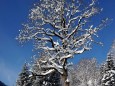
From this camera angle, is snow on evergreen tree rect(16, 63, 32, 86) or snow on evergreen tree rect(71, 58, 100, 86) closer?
snow on evergreen tree rect(16, 63, 32, 86)

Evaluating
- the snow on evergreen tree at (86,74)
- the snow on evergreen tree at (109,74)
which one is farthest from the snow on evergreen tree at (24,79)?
the snow on evergreen tree at (86,74)

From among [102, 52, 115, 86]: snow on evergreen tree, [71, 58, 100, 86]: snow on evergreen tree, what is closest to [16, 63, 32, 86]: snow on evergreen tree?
[102, 52, 115, 86]: snow on evergreen tree

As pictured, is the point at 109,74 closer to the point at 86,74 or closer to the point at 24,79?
the point at 24,79

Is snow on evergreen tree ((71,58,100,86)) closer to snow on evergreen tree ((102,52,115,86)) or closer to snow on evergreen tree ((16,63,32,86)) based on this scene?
snow on evergreen tree ((16,63,32,86))

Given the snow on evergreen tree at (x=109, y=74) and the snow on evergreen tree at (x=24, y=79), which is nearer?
the snow on evergreen tree at (x=109, y=74)

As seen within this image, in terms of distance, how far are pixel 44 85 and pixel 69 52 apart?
32957mm

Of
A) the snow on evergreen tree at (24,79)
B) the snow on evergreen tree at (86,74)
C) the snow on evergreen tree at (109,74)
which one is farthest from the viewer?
the snow on evergreen tree at (86,74)

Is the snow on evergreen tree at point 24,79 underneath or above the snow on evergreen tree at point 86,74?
underneath

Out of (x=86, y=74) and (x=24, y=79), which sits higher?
(x=86, y=74)

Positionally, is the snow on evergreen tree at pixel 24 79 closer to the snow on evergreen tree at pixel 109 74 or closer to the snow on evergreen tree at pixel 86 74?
the snow on evergreen tree at pixel 109 74

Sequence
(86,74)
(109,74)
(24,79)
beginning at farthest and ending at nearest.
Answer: (86,74)
(24,79)
(109,74)

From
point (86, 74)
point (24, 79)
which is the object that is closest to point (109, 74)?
point (24, 79)

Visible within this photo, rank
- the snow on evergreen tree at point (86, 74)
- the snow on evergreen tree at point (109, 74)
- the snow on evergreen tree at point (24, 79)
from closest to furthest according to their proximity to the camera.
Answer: the snow on evergreen tree at point (109, 74)
the snow on evergreen tree at point (24, 79)
the snow on evergreen tree at point (86, 74)

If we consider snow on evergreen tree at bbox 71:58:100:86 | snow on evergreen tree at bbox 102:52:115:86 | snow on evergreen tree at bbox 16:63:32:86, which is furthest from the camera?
snow on evergreen tree at bbox 71:58:100:86
